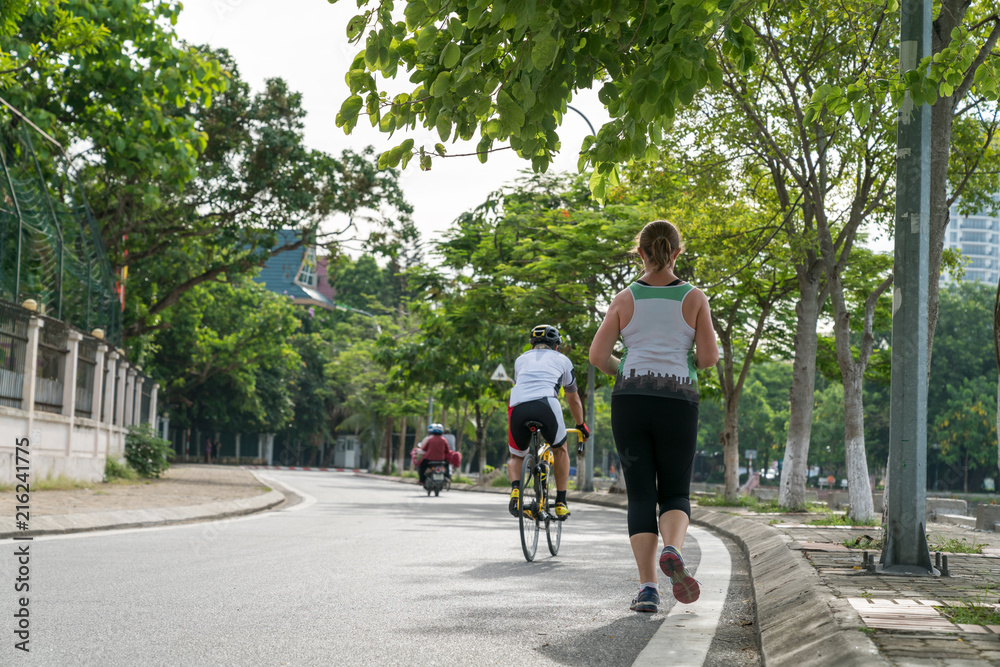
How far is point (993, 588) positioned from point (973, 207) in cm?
1211

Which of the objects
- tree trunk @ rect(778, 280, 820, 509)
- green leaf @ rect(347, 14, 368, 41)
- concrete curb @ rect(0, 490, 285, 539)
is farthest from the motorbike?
green leaf @ rect(347, 14, 368, 41)

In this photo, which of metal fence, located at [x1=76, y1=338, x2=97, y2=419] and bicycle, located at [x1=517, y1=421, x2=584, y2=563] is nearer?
bicycle, located at [x1=517, y1=421, x2=584, y2=563]

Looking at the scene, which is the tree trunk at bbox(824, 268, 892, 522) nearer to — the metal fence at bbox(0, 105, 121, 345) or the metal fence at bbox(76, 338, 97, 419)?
the metal fence at bbox(0, 105, 121, 345)

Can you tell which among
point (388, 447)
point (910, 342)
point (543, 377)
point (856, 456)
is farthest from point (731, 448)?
point (388, 447)

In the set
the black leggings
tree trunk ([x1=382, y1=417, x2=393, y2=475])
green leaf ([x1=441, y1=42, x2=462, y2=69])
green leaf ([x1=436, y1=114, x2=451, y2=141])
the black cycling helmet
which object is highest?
green leaf ([x1=441, y1=42, x2=462, y2=69])

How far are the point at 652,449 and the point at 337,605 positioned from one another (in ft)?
6.18

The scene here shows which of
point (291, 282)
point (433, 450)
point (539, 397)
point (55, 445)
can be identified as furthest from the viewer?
point (291, 282)

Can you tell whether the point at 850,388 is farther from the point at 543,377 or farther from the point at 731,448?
the point at 543,377

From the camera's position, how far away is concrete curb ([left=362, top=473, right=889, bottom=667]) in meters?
3.46

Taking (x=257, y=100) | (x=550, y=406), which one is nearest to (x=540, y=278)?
(x=257, y=100)

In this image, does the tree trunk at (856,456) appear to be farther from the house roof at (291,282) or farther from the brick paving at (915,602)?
the house roof at (291,282)

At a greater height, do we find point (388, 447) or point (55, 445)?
point (55, 445)

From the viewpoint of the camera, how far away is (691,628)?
16.1 ft

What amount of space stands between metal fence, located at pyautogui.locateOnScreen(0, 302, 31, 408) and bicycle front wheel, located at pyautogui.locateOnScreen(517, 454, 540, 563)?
866 centimetres
